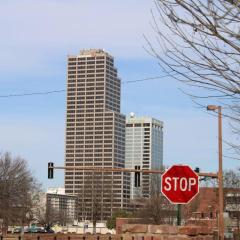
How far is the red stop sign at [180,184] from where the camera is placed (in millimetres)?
8695

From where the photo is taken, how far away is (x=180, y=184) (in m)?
8.80

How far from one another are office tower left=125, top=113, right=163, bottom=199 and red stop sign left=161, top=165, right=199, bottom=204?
32019mm

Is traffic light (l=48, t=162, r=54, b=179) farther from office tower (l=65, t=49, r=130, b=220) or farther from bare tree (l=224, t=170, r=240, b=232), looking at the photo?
bare tree (l=224, t=170, r=240, b=232)

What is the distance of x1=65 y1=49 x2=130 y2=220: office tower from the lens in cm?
3457

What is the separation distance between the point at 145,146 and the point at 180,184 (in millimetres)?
60821

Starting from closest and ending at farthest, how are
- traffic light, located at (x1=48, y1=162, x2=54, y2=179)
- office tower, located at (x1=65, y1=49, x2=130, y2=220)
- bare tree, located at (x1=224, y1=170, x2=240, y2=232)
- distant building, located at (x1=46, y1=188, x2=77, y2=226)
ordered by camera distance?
office tower, located at (x1=65, y1=49, x2=130, y2=220)
traffic light, located at (x1=48, y1=162, x2=54, y2=179)
bare tree, located at (x1=224, y1=170, x2=240, y2=232)
distant building, located at (x1=46, y1=188, x2=77, y2=226)

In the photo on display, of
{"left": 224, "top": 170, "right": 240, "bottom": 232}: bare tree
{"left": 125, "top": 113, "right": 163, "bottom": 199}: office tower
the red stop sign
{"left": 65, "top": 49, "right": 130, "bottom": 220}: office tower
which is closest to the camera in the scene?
the red stop sign

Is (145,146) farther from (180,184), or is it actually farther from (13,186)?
(180,184)

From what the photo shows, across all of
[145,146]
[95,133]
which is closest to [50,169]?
[95,133]

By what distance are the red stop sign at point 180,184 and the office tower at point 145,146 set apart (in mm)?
32019

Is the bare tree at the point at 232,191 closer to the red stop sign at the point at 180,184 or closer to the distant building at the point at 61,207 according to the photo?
the red stop sign at the point at 180,184

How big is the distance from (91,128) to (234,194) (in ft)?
60.2

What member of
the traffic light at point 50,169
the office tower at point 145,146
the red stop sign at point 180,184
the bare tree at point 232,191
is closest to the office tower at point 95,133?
the office tower at point 145,146

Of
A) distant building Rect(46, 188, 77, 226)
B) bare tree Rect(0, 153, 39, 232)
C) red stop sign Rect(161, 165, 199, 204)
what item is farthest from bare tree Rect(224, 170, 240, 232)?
distant building Rect(46, 188, 77, 226)
